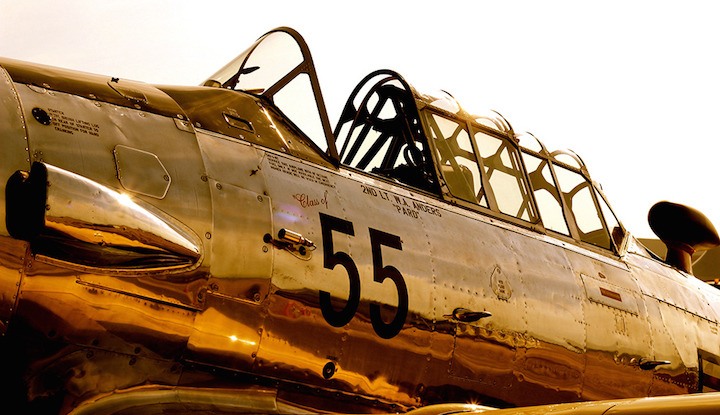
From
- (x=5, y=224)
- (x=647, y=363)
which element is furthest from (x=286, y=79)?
(x=647, y=363)

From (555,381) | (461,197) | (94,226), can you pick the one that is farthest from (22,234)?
(555,381)

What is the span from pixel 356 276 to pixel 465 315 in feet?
3.05

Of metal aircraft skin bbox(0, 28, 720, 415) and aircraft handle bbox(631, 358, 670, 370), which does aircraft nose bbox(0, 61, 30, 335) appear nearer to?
metal aircraft skin bbox(0, 28, 720, 415)

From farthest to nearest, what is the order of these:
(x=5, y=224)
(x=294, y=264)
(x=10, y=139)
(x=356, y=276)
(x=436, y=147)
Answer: (x=436, y=147), (x=356, y=276), (x=294, y=264), (x=10, y=139), (x=5, y=224)

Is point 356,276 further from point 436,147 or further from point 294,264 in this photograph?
point 436,147

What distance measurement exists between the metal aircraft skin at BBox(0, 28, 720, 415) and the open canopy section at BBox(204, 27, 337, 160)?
1cm

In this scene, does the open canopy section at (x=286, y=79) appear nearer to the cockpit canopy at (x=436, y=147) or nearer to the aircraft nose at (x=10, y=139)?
the cockpit canopy at (x=436, y=147)

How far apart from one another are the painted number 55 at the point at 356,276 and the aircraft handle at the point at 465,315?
1.43 feet

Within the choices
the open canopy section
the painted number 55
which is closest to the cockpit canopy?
the open canopy section

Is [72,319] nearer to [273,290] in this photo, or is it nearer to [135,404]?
[135,404]

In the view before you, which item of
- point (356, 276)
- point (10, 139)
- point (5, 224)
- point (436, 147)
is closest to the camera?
Result: point (5, 224)

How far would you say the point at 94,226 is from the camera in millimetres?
3797

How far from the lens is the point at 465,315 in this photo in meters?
5.68

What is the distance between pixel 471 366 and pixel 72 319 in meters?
2.76
